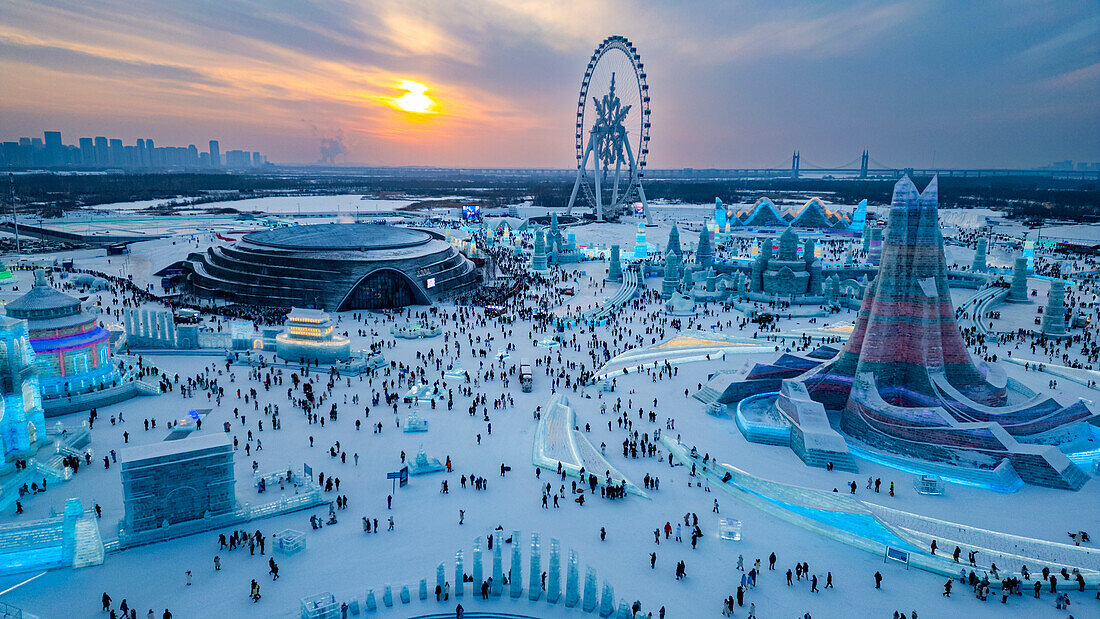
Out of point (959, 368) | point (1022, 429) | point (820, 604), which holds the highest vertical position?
point (959, 368)

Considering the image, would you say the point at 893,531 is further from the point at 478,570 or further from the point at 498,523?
the point at 478,570

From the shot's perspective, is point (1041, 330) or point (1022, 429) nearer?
point (1022, 429)

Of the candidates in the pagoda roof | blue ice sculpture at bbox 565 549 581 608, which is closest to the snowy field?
the pagoda roof

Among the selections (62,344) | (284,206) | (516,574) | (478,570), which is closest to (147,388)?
(62,344)

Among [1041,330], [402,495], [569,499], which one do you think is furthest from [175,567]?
[1041,330]

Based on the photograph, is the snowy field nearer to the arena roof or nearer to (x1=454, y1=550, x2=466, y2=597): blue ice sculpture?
the arena roof

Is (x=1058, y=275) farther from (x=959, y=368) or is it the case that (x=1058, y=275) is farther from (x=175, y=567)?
(x=175, y=567)
